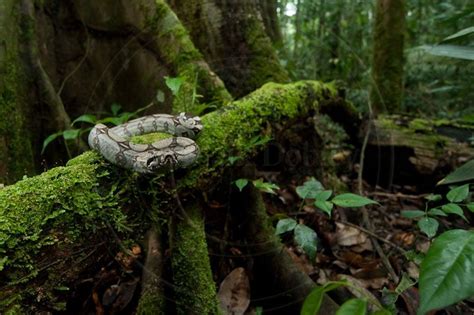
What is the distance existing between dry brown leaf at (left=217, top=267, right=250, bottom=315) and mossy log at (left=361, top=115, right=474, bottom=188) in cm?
367

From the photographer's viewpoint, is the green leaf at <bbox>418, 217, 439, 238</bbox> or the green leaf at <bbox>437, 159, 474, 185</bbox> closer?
the green leaf at <bbox>437, 159, 474, 185</bbox>

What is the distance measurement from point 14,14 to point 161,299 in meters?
3.20

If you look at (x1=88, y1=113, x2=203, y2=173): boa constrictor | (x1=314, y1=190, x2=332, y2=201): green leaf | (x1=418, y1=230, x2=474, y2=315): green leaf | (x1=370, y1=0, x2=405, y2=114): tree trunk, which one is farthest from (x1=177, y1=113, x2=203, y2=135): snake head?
(x1=370, y1=0, x2=405, y2=114): tree trunk

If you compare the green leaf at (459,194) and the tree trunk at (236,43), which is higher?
the tree trunk at (236,43)

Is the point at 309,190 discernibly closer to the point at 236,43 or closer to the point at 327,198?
the point at 327,198

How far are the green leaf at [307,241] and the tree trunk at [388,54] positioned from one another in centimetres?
594

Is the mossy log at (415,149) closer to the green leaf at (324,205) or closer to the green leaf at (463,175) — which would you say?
the green leaf at (463,175)

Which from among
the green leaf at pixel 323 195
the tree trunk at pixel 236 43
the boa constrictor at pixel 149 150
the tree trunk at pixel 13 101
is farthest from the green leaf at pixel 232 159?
the tree trunk at pixel 236 43

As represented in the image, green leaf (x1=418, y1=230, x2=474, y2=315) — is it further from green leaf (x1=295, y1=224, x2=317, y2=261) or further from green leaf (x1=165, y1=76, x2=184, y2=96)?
green leaf (x1=165, y1=76, x2=184, y2=96)

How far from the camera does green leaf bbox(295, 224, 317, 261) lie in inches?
109

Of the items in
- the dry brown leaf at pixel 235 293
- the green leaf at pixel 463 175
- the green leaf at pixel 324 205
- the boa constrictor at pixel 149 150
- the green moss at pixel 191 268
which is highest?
the boa constrictor at pixel 149 150

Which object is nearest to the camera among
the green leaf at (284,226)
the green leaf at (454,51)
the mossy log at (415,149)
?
the green leaf at (454,51)

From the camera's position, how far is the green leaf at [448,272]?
1.50 metres

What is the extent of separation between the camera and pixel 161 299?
9.83ft
